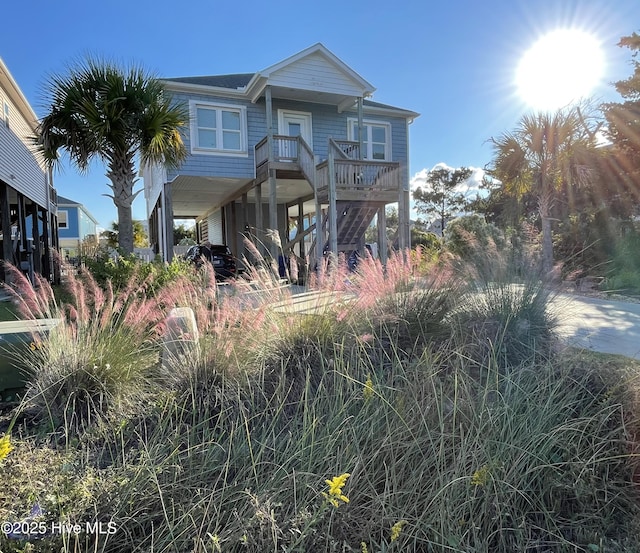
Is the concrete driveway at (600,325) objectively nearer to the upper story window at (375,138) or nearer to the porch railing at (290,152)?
the porch railing at (290,152)

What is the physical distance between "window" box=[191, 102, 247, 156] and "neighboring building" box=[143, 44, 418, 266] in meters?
0.03

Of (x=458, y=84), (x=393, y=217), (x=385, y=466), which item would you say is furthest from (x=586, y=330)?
(x=393, y=217)

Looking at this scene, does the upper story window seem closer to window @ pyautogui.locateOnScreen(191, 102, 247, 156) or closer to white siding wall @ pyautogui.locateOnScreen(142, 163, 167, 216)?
window @ pyautogui.locateOnScreen(191, 102, 247, 156)

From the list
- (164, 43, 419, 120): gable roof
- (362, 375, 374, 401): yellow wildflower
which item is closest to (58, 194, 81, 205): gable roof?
(164, 43, 419, 120): gable roof

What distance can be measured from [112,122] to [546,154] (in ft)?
34.1

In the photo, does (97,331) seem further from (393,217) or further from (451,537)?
(393,217)

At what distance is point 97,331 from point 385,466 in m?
2.22

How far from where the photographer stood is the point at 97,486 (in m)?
1.74

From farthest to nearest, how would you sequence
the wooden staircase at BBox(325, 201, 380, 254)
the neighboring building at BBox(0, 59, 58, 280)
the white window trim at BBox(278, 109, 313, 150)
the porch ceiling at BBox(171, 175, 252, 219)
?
the white window trim at BBox(278, 109, 313, 150) < the porch ceiling at BBox(171, 175, 252, 219) < the wooden staircase at BBox(325, 201, 380, 254) < the neighboring building at BBox(0, 59, 58, 280)

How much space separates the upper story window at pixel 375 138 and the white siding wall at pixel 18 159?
30.9ft

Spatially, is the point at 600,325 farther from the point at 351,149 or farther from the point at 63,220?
the point at 63,220

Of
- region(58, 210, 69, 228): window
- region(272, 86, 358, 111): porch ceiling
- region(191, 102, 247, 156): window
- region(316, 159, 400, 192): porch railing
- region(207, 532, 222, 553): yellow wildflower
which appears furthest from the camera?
region(58, 210, 69, 228): window

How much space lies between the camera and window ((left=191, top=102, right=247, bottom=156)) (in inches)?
481

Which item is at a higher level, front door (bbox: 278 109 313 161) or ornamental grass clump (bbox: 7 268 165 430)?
front door (bbox: 278 109 313 161)
